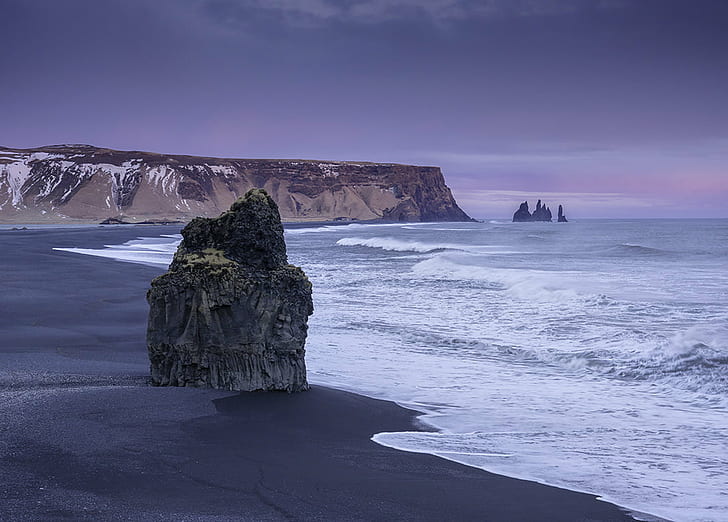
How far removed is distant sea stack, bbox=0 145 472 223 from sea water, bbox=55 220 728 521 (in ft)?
397

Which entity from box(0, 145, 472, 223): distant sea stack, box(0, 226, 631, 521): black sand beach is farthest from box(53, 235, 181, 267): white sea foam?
box(0, 145, 472, 223): distant sea stack

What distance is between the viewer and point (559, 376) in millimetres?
7273

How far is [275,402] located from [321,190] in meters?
165

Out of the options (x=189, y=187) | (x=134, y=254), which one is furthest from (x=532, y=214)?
(x=134, y=254)

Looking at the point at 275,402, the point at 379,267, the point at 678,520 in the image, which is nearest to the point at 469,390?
the point at 275,402

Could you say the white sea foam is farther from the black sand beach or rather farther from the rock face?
the black sand beach

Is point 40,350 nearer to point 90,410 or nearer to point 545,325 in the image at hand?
point 90,410

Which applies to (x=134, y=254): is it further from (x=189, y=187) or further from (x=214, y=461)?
(x=189, y=187)

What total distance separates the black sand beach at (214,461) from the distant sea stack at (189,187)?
126 m

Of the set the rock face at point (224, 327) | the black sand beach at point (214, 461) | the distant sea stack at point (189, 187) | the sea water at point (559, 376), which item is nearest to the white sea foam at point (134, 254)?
the sea water at point (559, 376)

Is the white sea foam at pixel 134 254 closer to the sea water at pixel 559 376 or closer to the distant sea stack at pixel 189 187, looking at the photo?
the sea water at pixel 559 376

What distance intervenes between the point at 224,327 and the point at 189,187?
152209mm

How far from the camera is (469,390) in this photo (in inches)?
255

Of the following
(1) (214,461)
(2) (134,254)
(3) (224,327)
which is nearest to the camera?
(1) (214,461)
